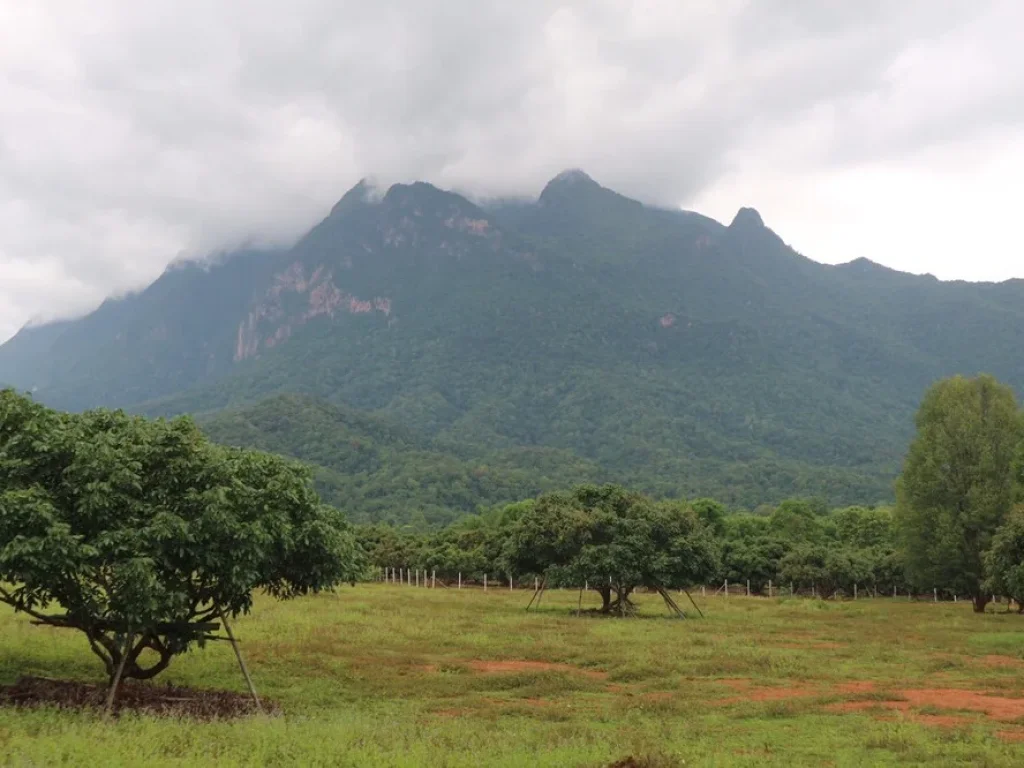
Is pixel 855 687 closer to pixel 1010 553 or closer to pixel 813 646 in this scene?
pixel 813 646

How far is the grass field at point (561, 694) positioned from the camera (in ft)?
42.0

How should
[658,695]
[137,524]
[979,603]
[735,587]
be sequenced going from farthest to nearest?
[735,587] → [979,603] → [658,695] → [137,524]

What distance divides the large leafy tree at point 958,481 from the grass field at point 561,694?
28.1ft

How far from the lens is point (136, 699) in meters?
17.3

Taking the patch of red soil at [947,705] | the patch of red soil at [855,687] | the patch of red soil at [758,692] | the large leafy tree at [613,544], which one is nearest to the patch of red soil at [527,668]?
the patch of red soil at [758,692]

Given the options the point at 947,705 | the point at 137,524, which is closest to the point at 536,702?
the point at 947,705

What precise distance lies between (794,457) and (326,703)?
625 feet

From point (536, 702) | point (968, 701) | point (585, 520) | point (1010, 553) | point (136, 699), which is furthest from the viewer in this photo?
point (585, 520)

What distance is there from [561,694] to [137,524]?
37.1ft

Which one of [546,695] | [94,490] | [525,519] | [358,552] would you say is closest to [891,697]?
[546,695]

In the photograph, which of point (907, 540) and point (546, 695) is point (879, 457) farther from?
point (546, 695)

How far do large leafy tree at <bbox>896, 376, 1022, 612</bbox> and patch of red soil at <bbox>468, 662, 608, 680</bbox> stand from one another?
3178 cm

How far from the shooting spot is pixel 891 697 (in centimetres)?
2012

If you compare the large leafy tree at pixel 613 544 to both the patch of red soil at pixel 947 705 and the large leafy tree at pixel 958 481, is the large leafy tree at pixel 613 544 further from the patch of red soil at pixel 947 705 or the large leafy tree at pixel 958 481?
the patch of red soil at pixel 947 705
